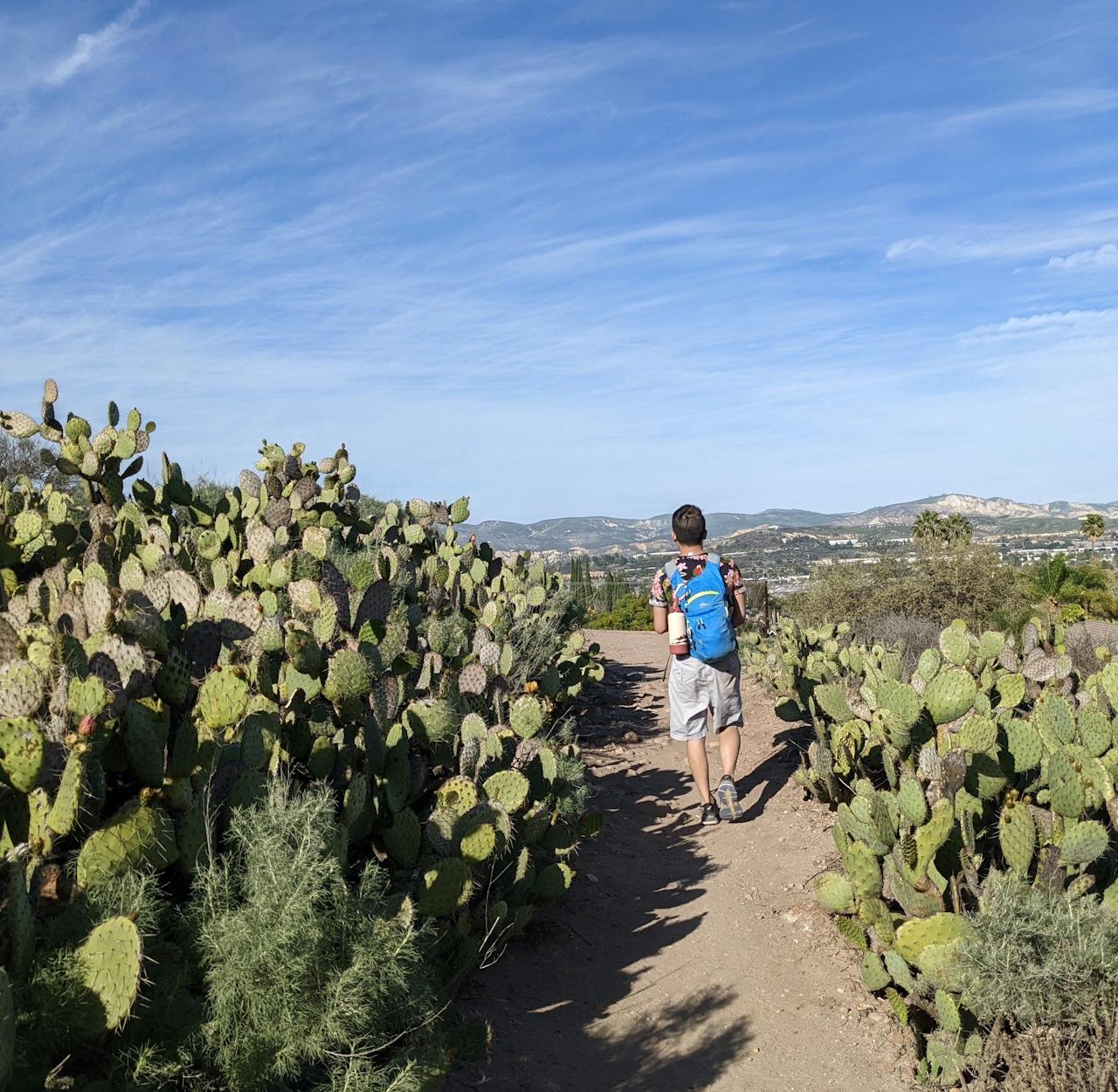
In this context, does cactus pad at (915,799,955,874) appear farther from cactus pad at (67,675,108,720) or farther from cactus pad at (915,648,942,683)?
cactus pad at (67,675,108,720)

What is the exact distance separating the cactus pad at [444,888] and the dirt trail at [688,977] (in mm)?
505

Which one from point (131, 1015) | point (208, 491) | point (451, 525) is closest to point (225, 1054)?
point (131, 1015)

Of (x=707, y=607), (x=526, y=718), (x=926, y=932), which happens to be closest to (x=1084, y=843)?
(x=926, y=932)

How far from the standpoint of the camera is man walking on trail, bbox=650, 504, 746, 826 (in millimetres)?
5727

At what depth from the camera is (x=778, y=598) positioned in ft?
69.9

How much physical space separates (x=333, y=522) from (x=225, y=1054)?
575 cm

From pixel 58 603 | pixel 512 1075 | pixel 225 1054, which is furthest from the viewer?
pixel 58 603

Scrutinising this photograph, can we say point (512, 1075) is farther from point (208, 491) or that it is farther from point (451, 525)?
point (208, 491)

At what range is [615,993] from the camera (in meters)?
3.87

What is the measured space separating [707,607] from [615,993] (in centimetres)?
238

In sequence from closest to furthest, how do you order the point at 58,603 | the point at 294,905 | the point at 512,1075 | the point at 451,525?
the point at 294,905 → the point at 512,1075 → the point at 58,603 → the point at 451,525

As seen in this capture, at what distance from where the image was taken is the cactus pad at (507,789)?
158 inches

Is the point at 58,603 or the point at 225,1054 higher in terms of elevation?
the point at 58,603

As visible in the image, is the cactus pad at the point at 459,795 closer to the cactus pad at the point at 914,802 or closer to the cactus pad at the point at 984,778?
the cactus pad at the point at 914,802
